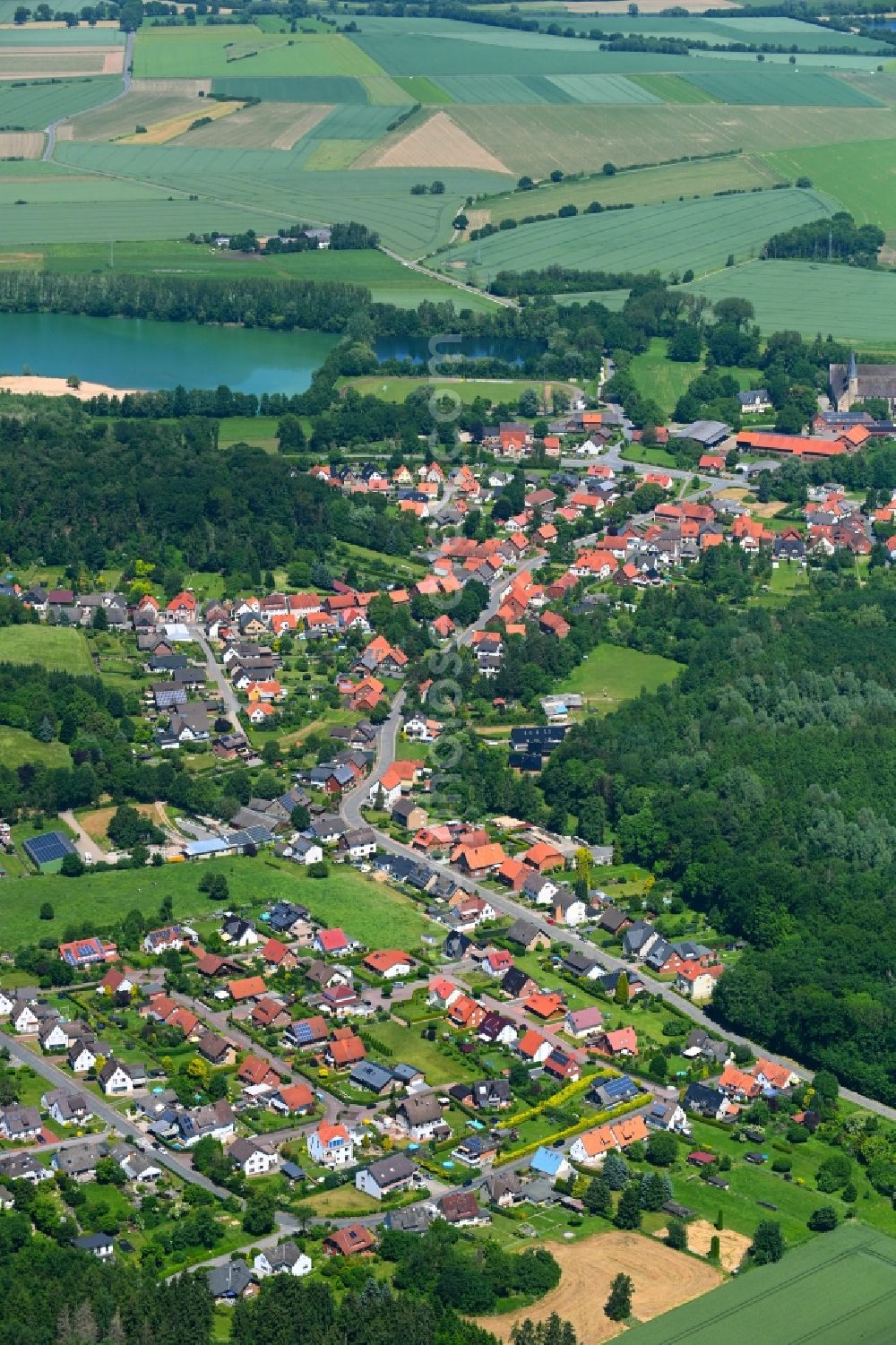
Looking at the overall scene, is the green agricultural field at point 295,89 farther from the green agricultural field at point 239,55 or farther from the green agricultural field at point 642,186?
the green agricultural field at point 642,186

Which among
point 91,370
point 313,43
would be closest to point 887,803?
point 91,370

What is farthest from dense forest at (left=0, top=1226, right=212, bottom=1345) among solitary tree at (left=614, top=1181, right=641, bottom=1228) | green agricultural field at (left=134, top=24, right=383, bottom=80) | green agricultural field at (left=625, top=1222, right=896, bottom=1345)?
green agricultural field at (left=134, top=24, right=383, bottom=80)

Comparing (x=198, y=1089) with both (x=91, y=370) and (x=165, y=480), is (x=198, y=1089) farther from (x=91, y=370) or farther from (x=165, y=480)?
(x=91, y=370)

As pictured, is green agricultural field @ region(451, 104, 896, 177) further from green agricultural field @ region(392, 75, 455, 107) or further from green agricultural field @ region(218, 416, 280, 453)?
green agricultural field @ region(218, 416, 280, 453)

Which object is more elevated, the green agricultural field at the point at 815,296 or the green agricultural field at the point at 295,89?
the green agricultural field at the point at 295,89

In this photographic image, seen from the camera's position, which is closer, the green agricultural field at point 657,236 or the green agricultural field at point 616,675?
the green agricultural field at point 616,675

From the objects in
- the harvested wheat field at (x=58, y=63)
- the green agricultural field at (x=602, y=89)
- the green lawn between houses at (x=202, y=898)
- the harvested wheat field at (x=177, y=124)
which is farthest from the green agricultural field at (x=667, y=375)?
the harvested wheat field at (x=58, y=63)
